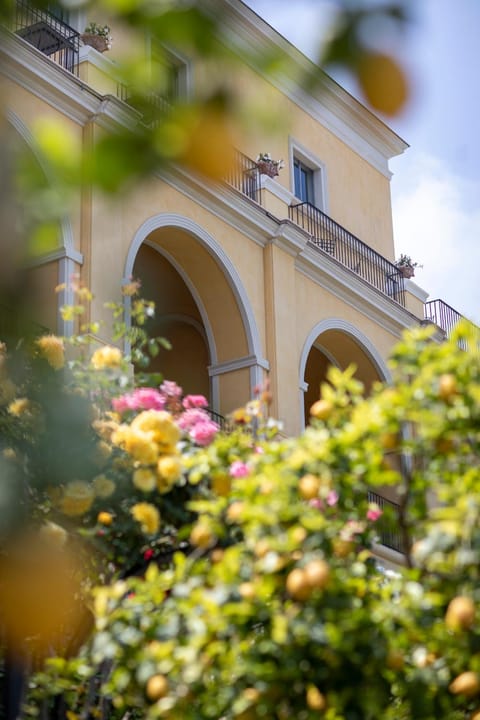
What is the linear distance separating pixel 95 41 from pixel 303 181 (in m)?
6.13

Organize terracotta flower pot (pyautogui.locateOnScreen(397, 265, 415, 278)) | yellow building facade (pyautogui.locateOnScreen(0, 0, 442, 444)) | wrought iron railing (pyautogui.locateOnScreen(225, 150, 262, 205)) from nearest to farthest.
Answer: yellow building facade (pyautogui.locateOnScreen(0, 0, 442, 444)) < wrought iron railing (pyautogui.locateOnScreen(225, 150, 262, 205)) < terracotta flower pot (pyautogui.locateOnScreen(397, 265, 415, 278))

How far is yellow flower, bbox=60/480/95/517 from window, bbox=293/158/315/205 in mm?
13165

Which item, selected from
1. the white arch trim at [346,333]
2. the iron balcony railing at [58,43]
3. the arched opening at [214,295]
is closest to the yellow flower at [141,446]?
the iron balcony railing at [58,43]

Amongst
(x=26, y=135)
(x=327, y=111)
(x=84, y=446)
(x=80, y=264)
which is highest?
(x=327, y=111)

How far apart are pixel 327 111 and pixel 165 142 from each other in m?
18.5

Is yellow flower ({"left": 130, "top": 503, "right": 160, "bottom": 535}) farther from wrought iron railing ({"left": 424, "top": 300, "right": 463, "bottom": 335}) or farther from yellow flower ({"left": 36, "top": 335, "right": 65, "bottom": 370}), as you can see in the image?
wrought iron railing ({"left": 424, "top": 300, "right": 463, "bottom": 335})

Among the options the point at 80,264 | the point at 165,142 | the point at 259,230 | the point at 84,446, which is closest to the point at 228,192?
the point at 259,230

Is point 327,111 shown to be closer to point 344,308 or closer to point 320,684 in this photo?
point 344,308

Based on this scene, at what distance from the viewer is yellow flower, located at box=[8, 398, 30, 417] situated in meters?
6.43

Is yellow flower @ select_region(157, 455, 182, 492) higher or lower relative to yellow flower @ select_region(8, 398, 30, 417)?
lower

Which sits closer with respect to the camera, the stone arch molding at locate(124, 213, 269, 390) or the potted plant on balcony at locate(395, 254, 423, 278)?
the stone arch molding at locate(124, 213, 269, 390)

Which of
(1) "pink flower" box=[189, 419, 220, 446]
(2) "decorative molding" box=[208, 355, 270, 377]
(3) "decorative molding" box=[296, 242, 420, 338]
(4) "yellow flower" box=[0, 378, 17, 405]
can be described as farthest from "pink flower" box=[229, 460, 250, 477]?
(3) "decorative molding" box=[296, 242, 420, 338]

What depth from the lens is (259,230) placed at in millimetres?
15422

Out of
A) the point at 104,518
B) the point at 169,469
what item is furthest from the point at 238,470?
the point at 104,518
